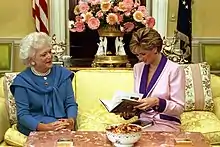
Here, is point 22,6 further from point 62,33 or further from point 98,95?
point 98,95

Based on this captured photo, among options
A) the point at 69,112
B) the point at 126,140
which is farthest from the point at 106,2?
the point at 126,140

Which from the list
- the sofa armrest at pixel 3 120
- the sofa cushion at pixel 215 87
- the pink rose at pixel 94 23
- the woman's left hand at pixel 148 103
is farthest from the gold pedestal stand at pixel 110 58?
the woman's left hand at pixel 148 103

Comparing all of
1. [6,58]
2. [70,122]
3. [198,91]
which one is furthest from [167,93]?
[6,58]

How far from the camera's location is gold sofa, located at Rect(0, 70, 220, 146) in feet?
10.8

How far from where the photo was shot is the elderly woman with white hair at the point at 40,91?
3037 mm

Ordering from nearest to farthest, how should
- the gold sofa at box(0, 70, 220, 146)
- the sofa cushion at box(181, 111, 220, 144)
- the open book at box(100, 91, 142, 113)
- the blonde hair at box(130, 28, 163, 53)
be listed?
the open book at box(100, 91, 142, 113) → the blonde hair at box(130, 28, 163, 53) → the sofa cushion at box(181, 111, 220, 144) → the gold sofa at box(0, 70, 220, 146)

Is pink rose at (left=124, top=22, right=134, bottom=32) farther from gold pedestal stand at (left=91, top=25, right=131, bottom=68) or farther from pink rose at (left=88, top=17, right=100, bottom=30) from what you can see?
pink rose at (left=88, top=17, right=100, bottom=30)

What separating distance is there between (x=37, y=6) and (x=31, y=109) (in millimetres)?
2200

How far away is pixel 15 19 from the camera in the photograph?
17.8ft

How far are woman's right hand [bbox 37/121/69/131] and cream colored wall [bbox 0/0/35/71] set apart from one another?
2587 mm

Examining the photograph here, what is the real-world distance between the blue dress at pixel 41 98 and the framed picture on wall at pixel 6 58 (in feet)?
7.20

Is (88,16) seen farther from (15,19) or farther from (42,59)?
(15,19)

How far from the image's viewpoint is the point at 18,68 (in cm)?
547

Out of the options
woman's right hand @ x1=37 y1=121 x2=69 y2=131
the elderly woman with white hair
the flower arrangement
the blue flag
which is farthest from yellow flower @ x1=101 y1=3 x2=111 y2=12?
the blue flag
